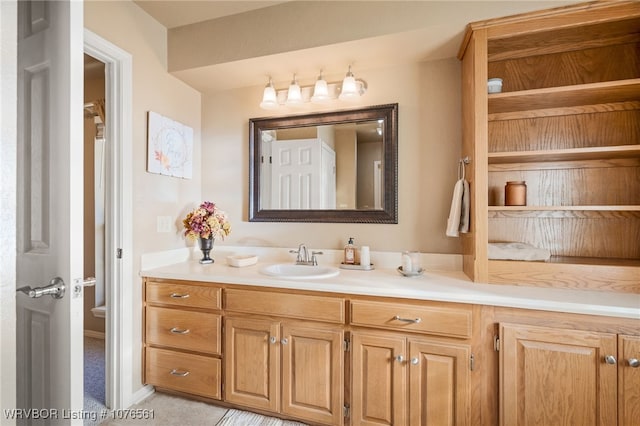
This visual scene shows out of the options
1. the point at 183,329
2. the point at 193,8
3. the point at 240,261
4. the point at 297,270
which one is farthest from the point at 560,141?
the point at 183,329

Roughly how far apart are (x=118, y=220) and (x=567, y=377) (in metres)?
2.34

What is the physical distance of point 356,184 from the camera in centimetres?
220

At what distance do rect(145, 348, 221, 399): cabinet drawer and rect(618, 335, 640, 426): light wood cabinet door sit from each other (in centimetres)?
187

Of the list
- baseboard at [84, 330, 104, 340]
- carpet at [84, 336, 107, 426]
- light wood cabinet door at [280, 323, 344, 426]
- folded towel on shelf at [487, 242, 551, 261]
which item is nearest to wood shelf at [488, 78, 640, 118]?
folded towel on shelf at [487, 242, 551, 261]

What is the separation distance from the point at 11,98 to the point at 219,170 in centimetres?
184

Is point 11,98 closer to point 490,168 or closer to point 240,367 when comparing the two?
point 240,367

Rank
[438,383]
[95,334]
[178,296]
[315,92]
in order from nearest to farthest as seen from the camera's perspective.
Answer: [438,383] → [178,296] → [315,92] → [95,334]

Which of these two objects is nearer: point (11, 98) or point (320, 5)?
point (11, 98)

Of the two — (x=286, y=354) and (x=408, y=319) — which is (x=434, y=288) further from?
(x=286, y=354)

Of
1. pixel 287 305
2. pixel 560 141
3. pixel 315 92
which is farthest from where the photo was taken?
pixel 315 92

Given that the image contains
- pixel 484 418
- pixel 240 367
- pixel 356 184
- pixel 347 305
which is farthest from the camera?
pixel 356 184

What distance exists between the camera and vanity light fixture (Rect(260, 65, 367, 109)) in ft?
6.86

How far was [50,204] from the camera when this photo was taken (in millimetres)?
973

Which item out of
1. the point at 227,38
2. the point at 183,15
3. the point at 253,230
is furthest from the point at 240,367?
the point at 183,15
